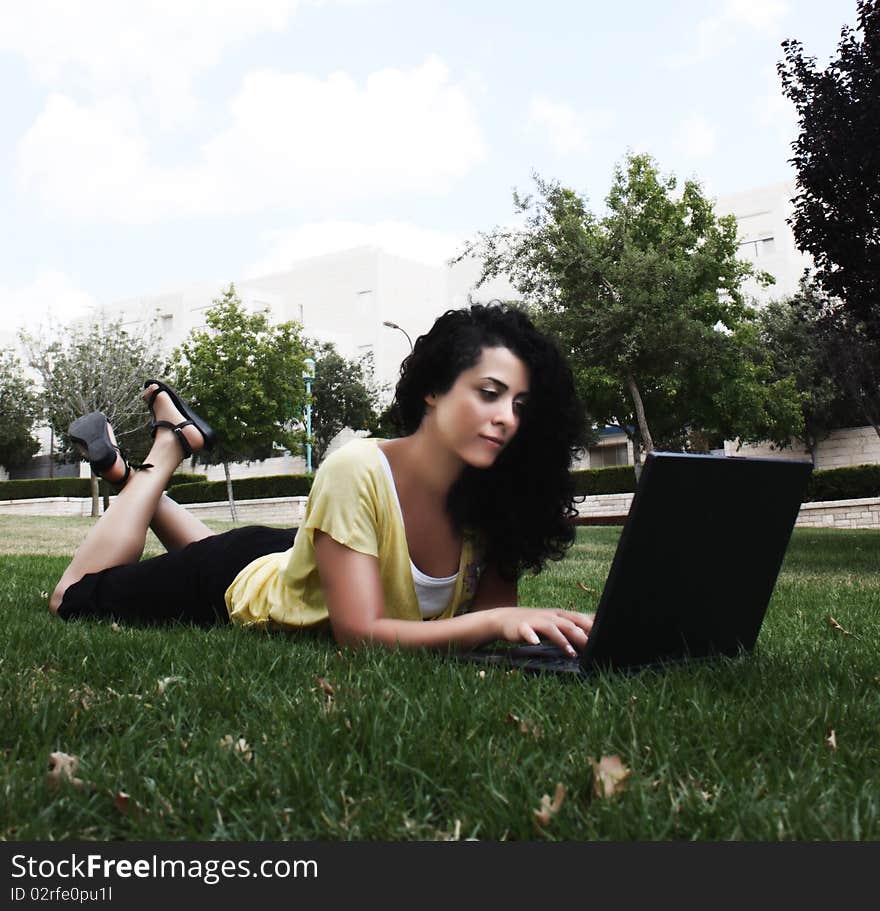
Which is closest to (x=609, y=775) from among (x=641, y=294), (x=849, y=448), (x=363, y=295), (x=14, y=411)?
(x=641, y=294)

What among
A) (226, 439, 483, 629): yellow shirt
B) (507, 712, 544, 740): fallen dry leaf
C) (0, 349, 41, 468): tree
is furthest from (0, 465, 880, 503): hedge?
(507, 712, 544, 740): fallen dry leaf

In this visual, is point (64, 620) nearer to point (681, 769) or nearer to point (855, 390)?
point (681, 769)

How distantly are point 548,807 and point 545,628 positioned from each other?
110cm

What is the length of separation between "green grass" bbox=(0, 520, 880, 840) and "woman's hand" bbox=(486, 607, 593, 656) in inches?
5.0

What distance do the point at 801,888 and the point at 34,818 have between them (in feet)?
4.27

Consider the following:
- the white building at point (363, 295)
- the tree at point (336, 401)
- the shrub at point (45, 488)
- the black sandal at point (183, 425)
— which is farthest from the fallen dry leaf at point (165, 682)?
the white building at point (363, 295)

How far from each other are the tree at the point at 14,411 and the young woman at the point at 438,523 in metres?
38.4

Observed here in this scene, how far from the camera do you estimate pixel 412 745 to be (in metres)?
2.00

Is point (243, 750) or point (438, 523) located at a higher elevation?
point (438, 523)

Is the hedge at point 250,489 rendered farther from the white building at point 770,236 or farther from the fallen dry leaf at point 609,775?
the fallen dry leaf at point 609,775

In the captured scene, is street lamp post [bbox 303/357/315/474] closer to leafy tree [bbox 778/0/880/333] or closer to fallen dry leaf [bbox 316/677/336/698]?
leafy tree [bbox 778/0/880/333]

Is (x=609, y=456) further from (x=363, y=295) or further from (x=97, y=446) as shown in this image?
(x=97, y=446)

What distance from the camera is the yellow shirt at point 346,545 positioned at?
307 cm

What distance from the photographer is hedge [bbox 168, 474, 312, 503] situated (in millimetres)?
35312
